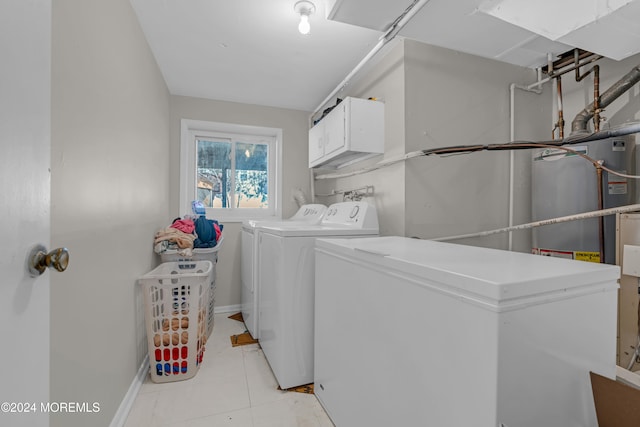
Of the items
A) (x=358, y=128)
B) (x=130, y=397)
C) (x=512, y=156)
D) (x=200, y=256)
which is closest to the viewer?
(x=130, y=397)

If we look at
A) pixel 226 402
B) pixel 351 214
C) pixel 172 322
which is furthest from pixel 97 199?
pixel 351 214

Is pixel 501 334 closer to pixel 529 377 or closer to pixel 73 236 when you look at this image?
pixel 529 377

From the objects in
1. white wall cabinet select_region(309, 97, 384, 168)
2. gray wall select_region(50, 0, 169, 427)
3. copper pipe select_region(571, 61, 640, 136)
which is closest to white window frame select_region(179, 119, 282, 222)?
gray wall select_region(50, 0, 169, 427)

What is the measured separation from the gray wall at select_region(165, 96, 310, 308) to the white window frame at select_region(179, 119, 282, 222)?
44 millimetres

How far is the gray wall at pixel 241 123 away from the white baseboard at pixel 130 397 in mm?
1147

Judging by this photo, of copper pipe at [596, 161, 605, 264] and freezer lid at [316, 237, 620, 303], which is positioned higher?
copper pipe at [596, 161, 605, 264]

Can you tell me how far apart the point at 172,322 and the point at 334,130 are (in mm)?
1726

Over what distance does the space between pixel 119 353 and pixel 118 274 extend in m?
0.39

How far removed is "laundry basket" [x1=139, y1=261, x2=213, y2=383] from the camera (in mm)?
1745

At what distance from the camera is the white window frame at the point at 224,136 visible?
115 inches

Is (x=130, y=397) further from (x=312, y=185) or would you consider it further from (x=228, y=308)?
(x=312, y=185)

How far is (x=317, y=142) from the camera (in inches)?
101

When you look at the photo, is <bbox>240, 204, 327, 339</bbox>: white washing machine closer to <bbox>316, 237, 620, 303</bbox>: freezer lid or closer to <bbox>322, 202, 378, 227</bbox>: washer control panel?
<bbox>322, 202, 378, 227</bbox>: washer control panel

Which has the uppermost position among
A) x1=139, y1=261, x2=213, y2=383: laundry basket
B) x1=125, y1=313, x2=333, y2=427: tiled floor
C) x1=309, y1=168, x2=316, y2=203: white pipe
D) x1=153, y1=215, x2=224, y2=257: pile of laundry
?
x1=309, y1=168, x2=316, y2=203: white pipe
